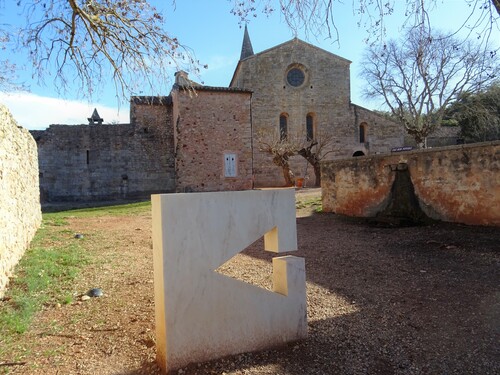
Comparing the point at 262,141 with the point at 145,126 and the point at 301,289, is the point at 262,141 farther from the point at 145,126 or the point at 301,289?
the point at 301,289

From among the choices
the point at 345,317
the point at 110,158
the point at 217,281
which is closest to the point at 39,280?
the point at 217,281

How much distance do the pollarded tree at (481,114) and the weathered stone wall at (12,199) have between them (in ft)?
88.2

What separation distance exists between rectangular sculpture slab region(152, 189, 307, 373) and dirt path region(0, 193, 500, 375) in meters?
0.15

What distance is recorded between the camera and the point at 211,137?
20078 millimetres

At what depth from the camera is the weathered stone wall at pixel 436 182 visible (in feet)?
25.5

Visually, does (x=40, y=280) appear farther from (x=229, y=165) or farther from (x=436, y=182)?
(x=229, y=165)

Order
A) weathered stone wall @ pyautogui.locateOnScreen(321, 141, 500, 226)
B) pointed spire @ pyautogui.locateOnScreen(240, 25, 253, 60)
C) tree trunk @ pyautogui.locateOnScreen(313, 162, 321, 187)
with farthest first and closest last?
1. pointed spire @ pyautogui.locateOnScreen(240, 25, 253, 60)
2. tree trunk @ pyautogui.locateOnScreen(313, 162, 321, 187)
3. weathered stone wall @ pyautogui.locateOnScreen(321, 141, 500, 226)

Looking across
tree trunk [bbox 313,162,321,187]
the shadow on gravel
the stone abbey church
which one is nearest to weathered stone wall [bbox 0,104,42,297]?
the shadow on gravel

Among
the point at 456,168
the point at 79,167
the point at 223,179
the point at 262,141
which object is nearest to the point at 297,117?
the point at 262,141

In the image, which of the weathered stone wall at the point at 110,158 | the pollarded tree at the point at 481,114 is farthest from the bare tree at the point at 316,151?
the pollarded tree at the point at 481,114

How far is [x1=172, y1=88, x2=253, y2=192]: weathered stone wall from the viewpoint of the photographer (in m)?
19.7

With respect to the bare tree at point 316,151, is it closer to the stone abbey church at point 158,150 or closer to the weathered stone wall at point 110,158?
the stone abbey church at point 158,150

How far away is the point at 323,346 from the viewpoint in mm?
3213

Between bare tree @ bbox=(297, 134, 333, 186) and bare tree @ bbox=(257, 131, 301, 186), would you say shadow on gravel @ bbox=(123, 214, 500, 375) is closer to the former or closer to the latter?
bare tree @ bbox=(297, 134, 333, 186)
